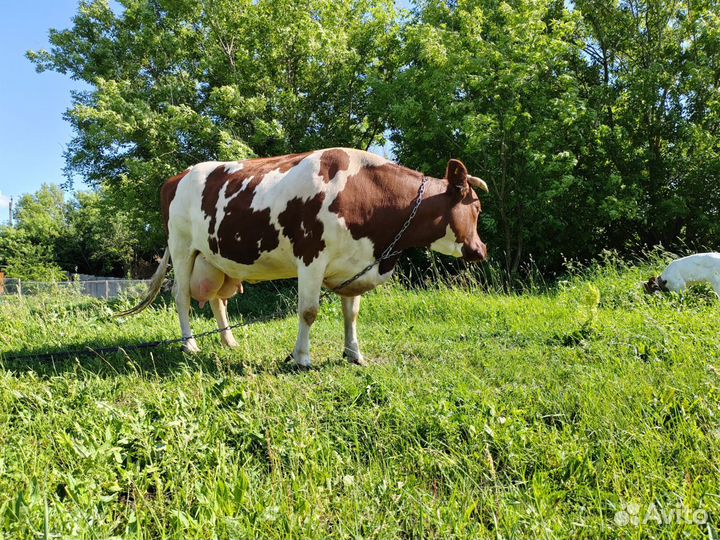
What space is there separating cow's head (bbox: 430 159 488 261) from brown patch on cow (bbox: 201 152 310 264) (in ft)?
4.81

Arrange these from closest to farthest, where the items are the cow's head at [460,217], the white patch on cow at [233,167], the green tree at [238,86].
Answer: the cow's head at [460,217] → the white patch on cow at [233,167] → the green tree at [238,86]

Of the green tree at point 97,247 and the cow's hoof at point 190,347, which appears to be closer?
the cow's hoof at point 190,347

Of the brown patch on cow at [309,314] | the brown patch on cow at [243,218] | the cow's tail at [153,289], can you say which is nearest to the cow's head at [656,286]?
the brown patch on cow at [309,314]

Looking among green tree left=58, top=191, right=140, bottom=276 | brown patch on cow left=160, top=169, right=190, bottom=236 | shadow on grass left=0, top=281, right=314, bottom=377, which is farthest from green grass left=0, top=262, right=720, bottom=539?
green tree left=58, top=191, right=140, bottom=276

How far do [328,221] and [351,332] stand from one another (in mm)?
1225

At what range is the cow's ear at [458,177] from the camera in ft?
14.4

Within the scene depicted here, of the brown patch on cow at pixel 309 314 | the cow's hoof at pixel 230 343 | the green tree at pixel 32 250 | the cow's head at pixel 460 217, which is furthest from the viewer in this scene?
the green tree at pixel 32 250

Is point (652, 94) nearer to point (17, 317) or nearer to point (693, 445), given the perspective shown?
point (693, 445)

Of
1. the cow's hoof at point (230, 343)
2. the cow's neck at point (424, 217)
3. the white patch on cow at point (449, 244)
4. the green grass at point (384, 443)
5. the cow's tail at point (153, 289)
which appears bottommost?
the green grass at point (384, 443)

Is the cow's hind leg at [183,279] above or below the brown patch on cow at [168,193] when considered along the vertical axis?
below

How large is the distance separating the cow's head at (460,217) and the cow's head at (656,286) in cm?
364

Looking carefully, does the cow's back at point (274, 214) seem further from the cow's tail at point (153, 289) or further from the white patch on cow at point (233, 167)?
the cow's tail at point (153, 289)

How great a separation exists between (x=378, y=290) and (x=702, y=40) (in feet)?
32.5

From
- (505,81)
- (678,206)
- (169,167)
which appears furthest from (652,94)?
(169,167)
